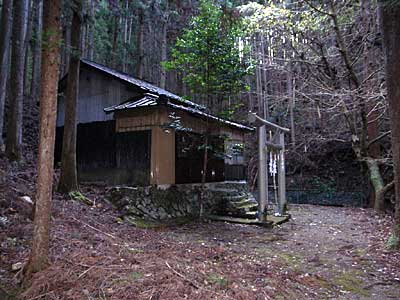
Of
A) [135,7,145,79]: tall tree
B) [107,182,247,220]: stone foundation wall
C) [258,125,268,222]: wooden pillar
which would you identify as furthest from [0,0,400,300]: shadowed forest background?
→ [135,7,145,79]: tall tree

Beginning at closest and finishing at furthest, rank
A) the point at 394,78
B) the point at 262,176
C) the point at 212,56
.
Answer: the point at 394,78
the point at 212,56
the point at 262,176

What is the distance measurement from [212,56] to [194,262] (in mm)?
5730

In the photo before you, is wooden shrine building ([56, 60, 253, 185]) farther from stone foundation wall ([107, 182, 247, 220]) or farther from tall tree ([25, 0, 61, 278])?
tall tree ([25, 0, 61, 278])

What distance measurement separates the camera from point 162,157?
9.34 m

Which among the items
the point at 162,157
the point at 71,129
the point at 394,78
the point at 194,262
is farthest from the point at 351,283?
the point at 71,129

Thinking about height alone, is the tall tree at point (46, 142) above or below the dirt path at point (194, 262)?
above

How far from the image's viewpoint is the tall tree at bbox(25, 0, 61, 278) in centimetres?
400

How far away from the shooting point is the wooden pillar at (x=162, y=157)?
9.16 metres

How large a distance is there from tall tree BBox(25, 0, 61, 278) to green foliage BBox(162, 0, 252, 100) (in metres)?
4.84

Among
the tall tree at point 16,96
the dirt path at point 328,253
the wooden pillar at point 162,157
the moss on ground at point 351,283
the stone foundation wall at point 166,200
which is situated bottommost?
the moss on ground at point 351,283

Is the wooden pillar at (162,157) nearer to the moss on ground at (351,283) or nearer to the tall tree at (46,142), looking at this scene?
the tall tree at (46,142)

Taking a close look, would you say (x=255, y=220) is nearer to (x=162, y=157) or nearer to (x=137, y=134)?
(x=162, y=157)

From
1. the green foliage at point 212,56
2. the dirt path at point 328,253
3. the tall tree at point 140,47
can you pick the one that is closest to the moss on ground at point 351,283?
the dirt path at point 328,253

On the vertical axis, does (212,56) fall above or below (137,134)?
above
